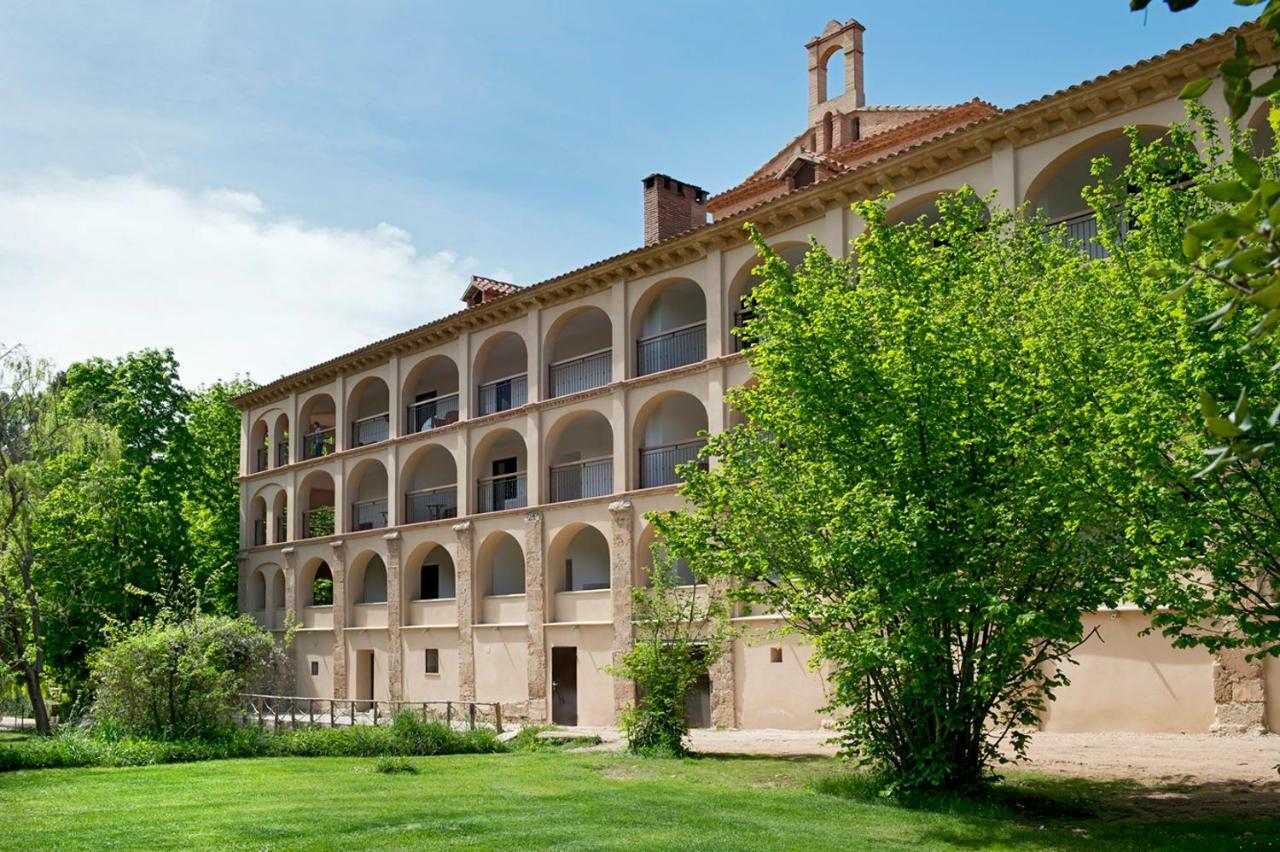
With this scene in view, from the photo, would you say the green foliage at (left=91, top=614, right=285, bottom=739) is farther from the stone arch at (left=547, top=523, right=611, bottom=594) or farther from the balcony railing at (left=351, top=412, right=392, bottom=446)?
the balcony railing at (left=351, top=412, right=392, bottom=446)

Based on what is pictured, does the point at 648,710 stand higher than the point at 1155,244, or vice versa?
the point at 1155,244

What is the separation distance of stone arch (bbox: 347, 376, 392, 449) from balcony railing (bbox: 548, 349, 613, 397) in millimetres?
7821

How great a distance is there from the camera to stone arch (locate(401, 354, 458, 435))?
3709 centimetres

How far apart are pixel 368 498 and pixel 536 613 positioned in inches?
467

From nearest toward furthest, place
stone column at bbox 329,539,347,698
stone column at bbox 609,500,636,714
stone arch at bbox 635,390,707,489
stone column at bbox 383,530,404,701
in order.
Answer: stone column at bbox 609,500,636,714 < stone arch at bbox 635,390,707,489 < stone column at bbox 383,530,404,701 < stone column at bbox 329,539,347,698

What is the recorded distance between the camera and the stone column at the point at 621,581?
28.7 metres

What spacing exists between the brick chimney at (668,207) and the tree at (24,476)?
14.9 metres

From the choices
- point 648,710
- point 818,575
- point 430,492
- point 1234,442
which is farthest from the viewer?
point 430,492

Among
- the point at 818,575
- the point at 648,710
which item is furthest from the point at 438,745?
the point at 818,575

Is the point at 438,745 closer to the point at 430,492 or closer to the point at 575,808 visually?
the point at 575,808

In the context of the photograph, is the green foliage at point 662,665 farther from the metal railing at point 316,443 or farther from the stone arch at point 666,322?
the metal railing at point 316,443

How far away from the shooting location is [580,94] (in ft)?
47.0

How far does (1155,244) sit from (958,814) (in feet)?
20.3

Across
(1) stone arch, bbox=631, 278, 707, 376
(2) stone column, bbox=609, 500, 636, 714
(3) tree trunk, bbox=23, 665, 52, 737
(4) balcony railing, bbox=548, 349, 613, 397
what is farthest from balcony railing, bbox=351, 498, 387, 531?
(3) tree trunk, bbox=23, 665, 52, 737
